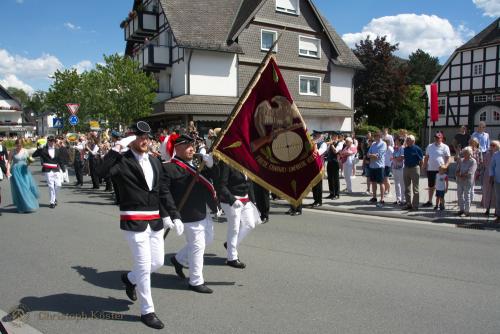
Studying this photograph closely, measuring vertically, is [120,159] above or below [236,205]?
above

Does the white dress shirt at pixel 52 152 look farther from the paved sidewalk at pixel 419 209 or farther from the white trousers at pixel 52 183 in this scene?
the paved sidewalk at pixel 419 209

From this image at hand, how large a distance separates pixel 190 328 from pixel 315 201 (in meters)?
8.33

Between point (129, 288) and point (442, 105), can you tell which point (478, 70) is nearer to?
point (442, 105)

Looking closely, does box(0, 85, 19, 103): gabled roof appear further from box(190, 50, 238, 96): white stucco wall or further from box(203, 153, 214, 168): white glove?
box(203, 153, 214, 168): white glove

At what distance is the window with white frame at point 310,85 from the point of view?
101 feet

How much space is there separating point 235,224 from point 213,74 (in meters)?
21.7

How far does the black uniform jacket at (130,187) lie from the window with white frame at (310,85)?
26957 mm

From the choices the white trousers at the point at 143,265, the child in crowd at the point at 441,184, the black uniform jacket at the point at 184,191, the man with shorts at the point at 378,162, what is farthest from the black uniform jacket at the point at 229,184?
the man with shorts at the point at 378,162

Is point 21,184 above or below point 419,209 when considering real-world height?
above

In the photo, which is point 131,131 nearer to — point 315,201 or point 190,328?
point 190,328

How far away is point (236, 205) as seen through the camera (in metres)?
6.11

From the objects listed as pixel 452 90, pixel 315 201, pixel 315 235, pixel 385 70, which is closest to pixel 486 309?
pixel 315 235

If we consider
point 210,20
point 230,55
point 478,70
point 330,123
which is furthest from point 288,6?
point 478,70

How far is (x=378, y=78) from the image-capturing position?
43.4 meters
